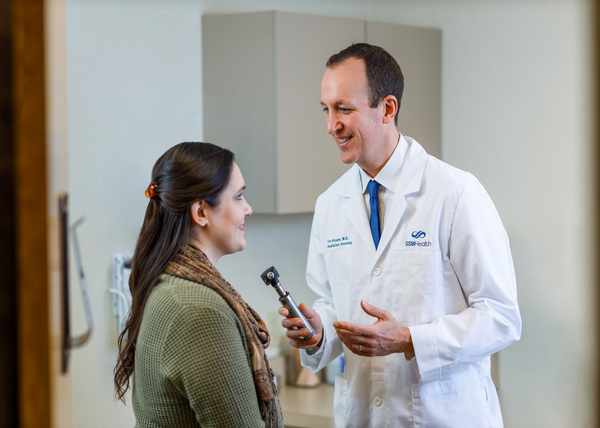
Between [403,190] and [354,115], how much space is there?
0.23 m

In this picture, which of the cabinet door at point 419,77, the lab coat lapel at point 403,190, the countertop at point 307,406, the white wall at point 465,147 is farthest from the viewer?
the cabinet door at point 419,77

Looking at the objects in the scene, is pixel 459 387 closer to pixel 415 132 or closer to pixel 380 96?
pixel 380 96

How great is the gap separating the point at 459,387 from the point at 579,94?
53.7 inches

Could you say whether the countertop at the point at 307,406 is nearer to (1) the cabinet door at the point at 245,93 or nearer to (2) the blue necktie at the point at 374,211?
(1) the cabinet door at the point at 245,93

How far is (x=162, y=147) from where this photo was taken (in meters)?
2.22

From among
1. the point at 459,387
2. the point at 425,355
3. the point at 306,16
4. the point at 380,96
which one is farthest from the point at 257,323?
the point at 306,16

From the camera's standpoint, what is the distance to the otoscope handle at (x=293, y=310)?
→ 1.35 m

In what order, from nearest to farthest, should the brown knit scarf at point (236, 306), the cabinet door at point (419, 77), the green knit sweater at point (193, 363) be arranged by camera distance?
the green knit sweater at point (193, 363) → the brown knit scarf at point (236, 306) → the cabinet door at point (419, 77)

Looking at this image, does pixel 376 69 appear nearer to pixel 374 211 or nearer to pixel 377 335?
→ pixel 374 211

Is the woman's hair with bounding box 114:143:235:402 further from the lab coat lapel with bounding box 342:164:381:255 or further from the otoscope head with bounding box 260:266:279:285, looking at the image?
the lab coat lapel with bounding box 342:164:381:255

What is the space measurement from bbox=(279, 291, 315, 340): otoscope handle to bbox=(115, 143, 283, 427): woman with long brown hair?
73 mm

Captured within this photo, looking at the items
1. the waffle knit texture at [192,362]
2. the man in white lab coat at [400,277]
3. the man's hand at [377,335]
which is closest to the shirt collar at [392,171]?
the man in white lab coat at [400,277]

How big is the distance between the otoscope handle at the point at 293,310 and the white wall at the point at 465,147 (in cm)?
92

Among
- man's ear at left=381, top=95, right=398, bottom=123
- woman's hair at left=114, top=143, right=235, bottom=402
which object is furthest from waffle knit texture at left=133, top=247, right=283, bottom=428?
man's ear at left=381, top=95, right=398, bottom=123
